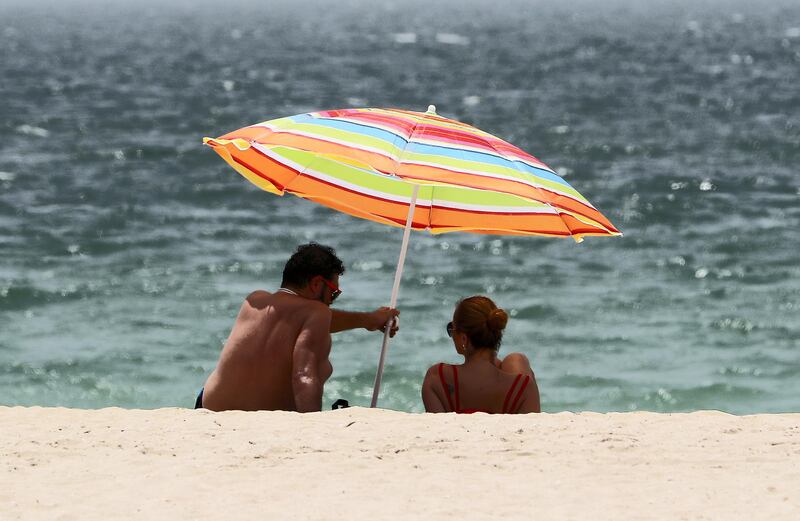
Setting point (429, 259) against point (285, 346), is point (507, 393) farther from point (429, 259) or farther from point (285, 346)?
point (429, 259)

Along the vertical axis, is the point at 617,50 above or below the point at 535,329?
above

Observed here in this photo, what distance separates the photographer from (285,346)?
239 inches

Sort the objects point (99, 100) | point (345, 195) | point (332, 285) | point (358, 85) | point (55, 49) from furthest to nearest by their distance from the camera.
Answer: point (55, 49)
point (358, 85)
point (99, 100)
point (345, 195)
point (332, 285)

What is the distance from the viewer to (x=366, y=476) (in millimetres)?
5129

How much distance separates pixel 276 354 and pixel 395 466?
1.06 m

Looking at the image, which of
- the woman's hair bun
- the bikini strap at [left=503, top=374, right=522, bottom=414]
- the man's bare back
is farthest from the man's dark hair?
the bikini strap at [left=503, top=374, right=522, bottom=414]

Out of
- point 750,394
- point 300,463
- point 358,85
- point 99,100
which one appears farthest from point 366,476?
point 358,85

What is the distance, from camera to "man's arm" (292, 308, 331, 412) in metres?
6.02

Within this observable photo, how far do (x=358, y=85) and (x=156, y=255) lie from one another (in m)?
27.4

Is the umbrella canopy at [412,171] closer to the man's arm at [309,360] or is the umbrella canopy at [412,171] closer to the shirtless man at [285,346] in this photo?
the shirtless man at [285,346]

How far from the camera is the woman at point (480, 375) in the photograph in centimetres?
598

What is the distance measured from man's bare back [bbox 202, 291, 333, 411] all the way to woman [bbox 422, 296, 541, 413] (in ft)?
1.67

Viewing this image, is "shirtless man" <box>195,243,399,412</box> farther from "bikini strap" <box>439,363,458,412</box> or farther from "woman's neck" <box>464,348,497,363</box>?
"woman's neck" <box>464,348,497,363</box>

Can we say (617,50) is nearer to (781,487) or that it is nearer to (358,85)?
(358,85)
